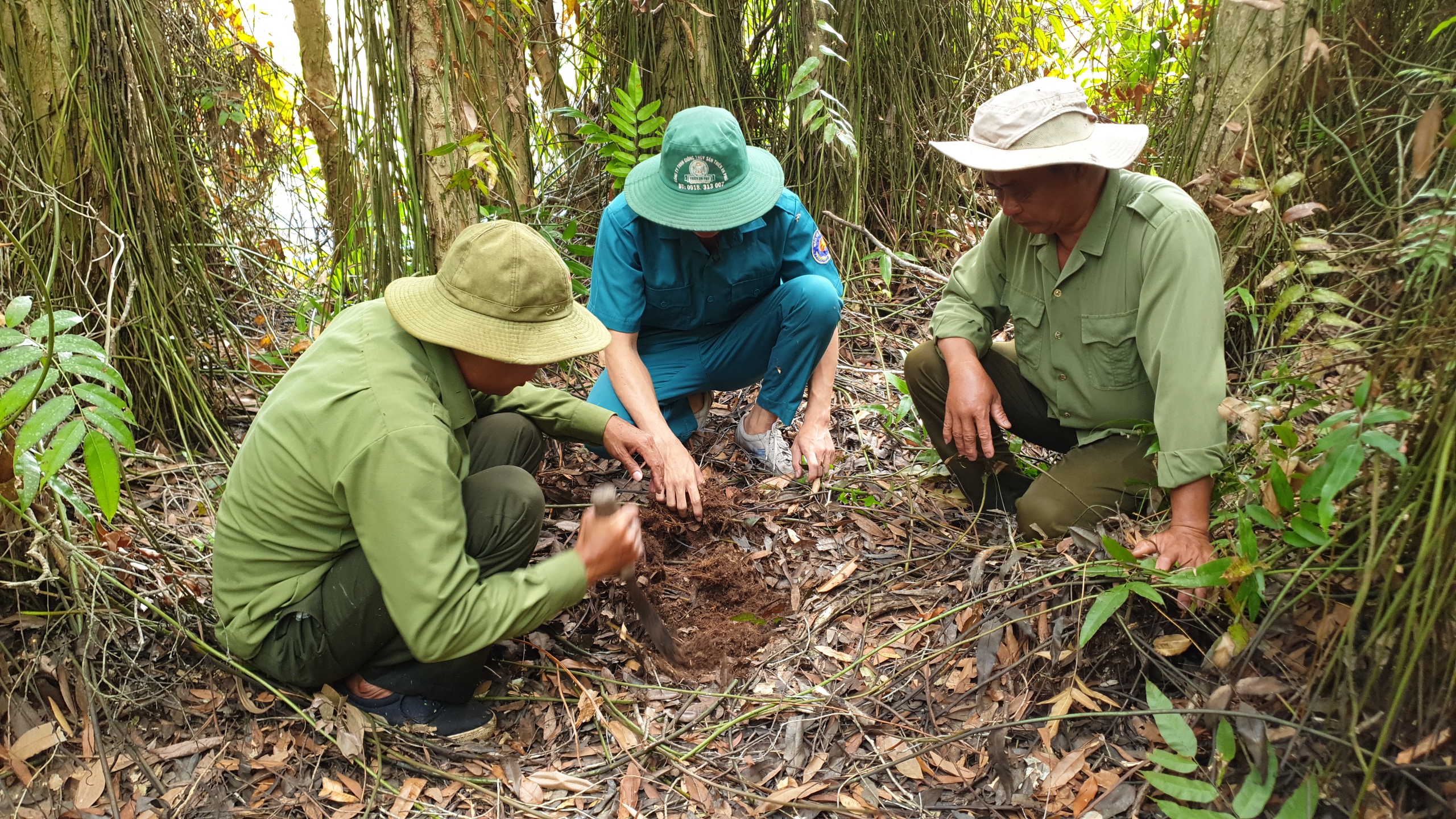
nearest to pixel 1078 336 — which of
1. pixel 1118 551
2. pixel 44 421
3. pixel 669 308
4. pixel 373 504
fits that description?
pixel 1118 551

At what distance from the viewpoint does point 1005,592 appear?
2061 mm

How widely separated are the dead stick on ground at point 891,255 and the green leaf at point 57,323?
278 cm

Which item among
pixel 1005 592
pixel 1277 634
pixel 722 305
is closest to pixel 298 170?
pixel 722 305

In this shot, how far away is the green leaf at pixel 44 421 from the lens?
64.2 inches

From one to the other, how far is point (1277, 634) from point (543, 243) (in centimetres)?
161

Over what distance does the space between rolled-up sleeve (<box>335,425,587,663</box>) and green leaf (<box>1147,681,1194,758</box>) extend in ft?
3.79

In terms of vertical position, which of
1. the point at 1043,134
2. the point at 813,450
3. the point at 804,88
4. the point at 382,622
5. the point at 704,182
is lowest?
the point at 813,450

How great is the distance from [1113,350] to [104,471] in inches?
85.1

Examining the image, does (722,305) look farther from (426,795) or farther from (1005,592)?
(426,795)

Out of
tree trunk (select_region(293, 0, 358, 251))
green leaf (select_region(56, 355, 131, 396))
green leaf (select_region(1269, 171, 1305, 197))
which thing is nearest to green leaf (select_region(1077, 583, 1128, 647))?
green leaf (select_region(1269, 171, 1305, 197))

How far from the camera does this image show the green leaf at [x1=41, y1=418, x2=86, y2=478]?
5.39 ft

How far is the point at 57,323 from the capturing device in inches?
70.3

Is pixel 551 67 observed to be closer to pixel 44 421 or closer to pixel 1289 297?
pixel 44 421

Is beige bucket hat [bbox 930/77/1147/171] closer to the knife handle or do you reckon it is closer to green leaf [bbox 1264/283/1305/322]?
green leaf [bbox 1264/283/1305/322]
